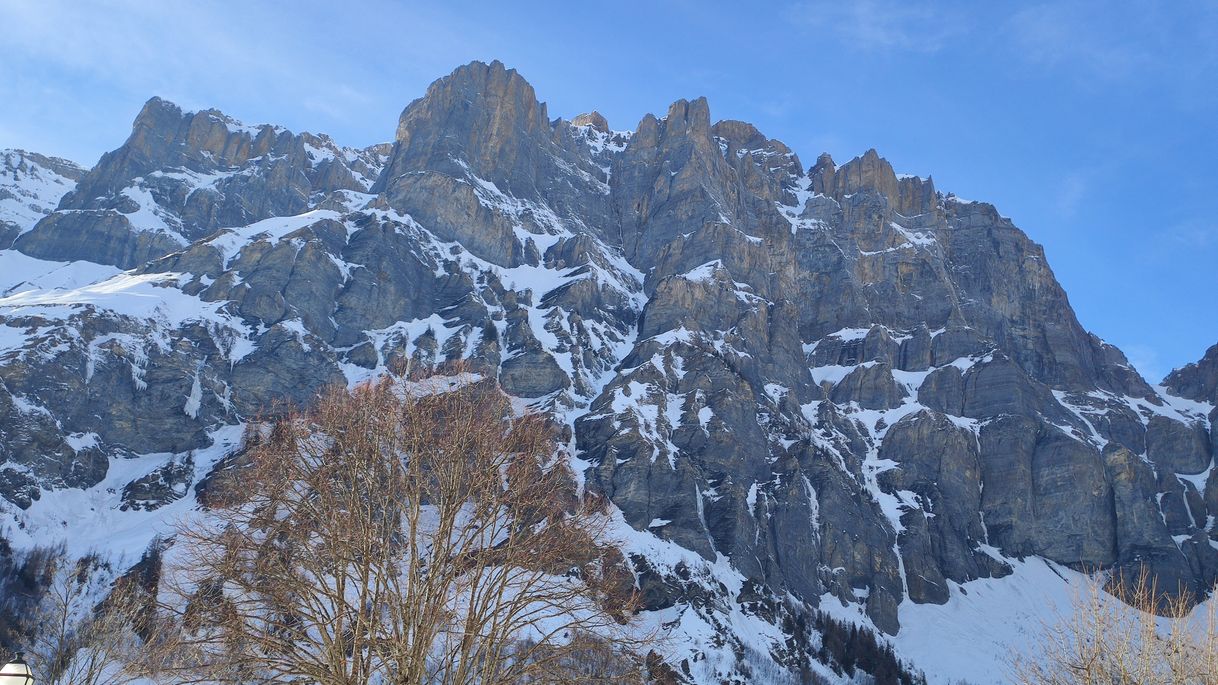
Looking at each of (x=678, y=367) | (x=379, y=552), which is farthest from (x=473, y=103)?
(x=379, y=552)

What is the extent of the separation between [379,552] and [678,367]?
118760 millimetres

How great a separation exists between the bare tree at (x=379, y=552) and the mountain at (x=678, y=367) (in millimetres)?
63545

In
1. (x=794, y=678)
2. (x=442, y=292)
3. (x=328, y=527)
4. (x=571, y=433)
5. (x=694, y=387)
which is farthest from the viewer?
(x=442, y=292)

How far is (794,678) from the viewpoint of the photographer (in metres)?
89.6

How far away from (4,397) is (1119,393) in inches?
7399

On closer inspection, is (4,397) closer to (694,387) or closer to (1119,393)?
(694,387)

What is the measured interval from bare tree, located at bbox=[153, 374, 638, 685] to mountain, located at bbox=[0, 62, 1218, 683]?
6355 centimetres

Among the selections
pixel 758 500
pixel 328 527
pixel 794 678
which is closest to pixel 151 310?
pixel 758 500

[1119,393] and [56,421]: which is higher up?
[1119,393]

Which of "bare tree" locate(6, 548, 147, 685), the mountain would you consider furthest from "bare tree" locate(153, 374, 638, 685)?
the mountain

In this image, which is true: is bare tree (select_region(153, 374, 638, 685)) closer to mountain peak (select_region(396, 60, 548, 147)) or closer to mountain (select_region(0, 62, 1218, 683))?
mountain (select_region(0, 62, 1218, 683))

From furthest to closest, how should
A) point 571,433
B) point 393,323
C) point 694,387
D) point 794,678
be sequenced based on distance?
point 393,323 → point 694,387 → point 571,433 → point 794,678

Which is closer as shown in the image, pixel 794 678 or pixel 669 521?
pixel 794 678

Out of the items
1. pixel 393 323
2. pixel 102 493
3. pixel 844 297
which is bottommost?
pixel 102 493
